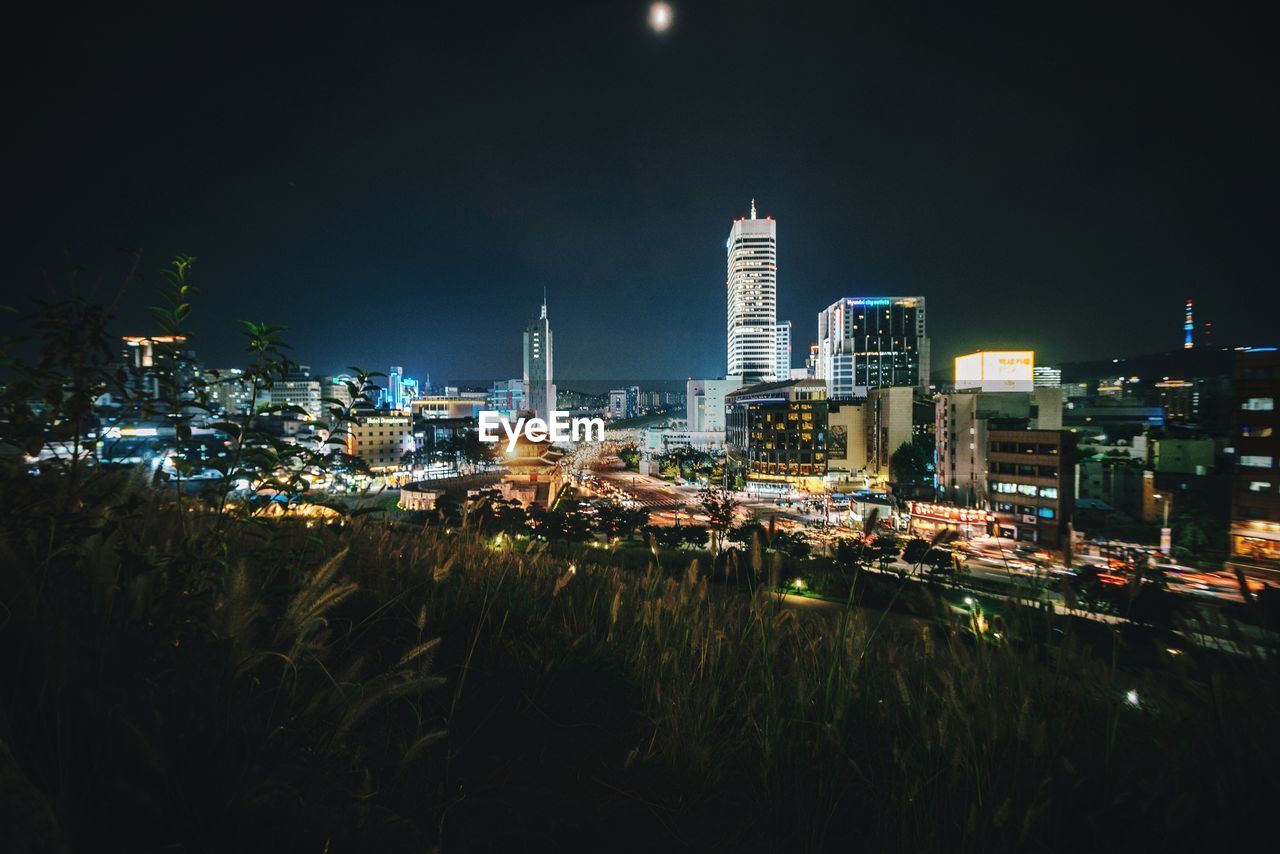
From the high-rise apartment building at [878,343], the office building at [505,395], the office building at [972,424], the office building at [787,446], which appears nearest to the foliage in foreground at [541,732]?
the office building at [972,424]

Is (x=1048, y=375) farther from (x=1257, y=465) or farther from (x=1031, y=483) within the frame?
(x=1257, y=465)

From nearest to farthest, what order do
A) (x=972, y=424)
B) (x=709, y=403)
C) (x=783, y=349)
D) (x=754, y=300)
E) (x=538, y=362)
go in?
(x=972, y=424)
(x=709, y=403)
(x=754, y=300)
(x=538, y=362)
(x=783, y=349)

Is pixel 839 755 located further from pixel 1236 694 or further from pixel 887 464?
pixel 887 464

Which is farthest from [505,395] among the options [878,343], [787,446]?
[787,446]

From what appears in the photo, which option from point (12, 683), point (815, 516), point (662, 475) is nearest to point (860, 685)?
point (12, 683)

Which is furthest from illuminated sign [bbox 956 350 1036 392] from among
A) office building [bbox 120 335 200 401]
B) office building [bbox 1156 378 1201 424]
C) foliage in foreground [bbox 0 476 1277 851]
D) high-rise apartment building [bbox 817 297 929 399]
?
high-rise apartment building [bbox 817 297 929 399]

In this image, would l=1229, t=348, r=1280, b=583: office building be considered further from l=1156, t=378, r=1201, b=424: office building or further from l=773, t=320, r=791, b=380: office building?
l=773, t=320, r=791, b=380: office building
